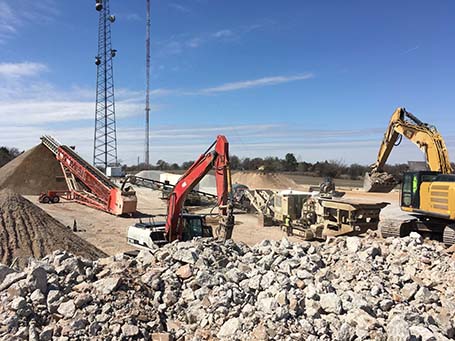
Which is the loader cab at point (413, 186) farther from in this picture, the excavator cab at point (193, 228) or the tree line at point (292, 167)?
the tree line at point (292, 167)

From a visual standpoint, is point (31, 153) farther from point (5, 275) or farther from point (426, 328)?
point (426, 328)

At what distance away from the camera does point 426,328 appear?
17.7ft

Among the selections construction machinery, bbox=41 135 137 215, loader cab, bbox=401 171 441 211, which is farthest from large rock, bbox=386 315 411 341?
construction machinery, bbox=41 135 137 215

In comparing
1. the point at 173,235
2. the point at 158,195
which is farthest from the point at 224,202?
the point at 158,195

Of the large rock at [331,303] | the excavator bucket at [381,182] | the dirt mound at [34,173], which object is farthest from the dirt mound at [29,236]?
the dirt mound at [34,173]

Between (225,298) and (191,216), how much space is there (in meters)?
6.19

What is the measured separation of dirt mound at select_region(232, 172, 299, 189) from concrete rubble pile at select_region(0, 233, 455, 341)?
32015mm

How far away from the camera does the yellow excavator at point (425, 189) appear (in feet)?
34.5

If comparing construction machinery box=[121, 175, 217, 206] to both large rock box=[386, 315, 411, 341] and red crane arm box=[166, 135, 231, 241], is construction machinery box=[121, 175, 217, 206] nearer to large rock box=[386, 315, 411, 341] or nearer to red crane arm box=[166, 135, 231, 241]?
red crane arm box=[166, 135, 231, 241]

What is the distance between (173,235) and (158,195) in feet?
62.2

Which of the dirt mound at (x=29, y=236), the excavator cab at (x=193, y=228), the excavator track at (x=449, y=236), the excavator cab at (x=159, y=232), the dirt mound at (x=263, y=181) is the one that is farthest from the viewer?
the dirt mound at (x=263, y=181)

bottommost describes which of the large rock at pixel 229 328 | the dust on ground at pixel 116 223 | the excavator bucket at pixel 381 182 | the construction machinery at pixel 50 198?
the dust on ground at pixel 116 223

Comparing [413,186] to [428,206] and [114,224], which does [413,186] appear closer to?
[428,206]

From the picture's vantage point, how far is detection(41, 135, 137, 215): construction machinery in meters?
21.0
